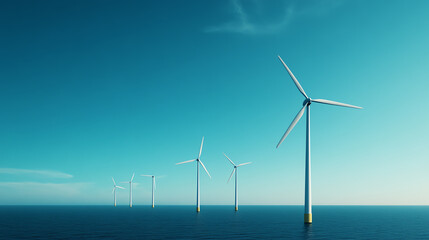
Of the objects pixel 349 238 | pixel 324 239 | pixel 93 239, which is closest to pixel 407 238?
pixel 349 238

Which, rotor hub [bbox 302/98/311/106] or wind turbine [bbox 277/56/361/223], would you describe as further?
rotor hub [bbox 302/98/311/106]

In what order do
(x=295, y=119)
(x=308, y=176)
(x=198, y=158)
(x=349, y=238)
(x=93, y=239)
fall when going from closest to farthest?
(x=93, y=239), (x=349, y=238), (x=308, y=176), (x=295, y=119), (x=198, y=158)

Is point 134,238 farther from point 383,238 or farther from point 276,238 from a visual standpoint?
point 383,238

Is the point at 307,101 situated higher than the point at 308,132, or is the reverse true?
the point at 307,101

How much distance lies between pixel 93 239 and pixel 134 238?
681 cm

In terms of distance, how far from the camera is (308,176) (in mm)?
73188

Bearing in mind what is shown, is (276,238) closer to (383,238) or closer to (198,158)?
(383,238)

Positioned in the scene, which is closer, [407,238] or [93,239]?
[93,239]

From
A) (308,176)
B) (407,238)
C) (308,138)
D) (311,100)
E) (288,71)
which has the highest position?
(288,71)

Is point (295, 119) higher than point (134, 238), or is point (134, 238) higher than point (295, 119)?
point (295, 119)

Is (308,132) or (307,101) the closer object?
(308,132)

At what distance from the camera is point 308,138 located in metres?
76.7

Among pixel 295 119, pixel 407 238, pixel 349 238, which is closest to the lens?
pixel 349 238

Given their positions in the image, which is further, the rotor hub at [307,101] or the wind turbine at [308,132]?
the rotor hub at [307,101]
